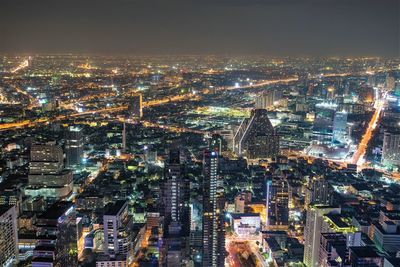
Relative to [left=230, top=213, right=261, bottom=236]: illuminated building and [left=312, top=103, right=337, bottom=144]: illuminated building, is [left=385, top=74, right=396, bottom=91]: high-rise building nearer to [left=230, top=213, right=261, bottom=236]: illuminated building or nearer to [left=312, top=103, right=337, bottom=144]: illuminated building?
[left=312, top=103, right=337, bottom=144]: illuminated building

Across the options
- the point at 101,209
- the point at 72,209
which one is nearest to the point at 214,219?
the point at 72,209

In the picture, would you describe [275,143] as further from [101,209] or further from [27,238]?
[27,238]

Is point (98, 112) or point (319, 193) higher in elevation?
point (98, 112)

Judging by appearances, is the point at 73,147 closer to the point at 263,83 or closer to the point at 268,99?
the point at 268,99

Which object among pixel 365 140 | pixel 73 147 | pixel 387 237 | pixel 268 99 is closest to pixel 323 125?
pixel 365 140

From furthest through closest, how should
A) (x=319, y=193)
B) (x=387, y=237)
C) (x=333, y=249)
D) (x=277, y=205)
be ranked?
(x=319, y=193)
(x=277, y=205)
(x=387, y=237)
(x=333, y=249)

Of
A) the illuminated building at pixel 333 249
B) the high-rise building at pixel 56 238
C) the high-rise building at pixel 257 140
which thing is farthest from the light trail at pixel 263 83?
the high-rise building at pixel 56 238

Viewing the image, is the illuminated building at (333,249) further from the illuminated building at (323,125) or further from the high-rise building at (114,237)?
the illuminated building at (323,125)
